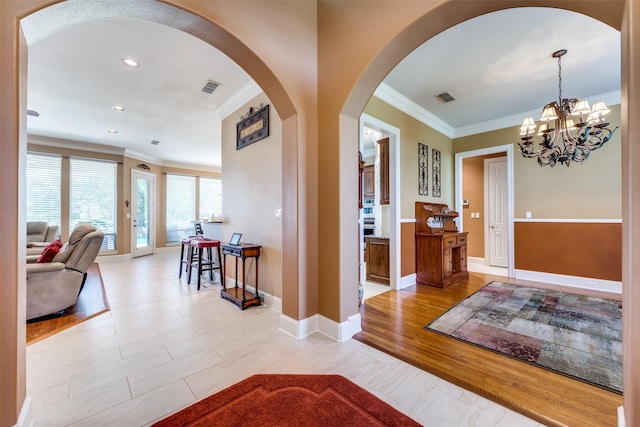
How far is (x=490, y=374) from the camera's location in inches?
71.2

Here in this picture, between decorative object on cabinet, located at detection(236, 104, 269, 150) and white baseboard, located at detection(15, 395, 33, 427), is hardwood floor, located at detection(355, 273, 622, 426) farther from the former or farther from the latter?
decorative object on cabinet, located at detection(236, 104, 269, 150)

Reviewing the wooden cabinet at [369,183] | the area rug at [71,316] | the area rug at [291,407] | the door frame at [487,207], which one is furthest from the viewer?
the door frame at [487,207]

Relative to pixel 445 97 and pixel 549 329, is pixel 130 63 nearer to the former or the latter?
pixel 445 97

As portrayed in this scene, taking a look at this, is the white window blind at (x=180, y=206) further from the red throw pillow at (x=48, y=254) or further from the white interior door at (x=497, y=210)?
the white interior door at (x=497, y=210)

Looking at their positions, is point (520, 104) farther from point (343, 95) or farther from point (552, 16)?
point (343, 95)

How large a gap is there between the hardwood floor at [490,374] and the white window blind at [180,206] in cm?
743

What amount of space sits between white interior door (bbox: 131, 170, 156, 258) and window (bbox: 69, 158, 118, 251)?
1.55ft

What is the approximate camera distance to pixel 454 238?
4.36m

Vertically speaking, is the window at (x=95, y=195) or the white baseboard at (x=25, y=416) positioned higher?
the window at (x=95, y=195)

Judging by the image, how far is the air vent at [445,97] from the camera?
379cm

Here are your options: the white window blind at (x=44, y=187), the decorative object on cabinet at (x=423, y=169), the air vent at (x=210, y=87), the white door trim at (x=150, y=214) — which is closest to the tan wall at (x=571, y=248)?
the decorative object on cabinet at (x=423, y=169)

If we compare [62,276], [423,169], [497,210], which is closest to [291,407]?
[62,276]

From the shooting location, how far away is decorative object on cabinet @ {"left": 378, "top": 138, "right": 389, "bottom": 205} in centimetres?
418

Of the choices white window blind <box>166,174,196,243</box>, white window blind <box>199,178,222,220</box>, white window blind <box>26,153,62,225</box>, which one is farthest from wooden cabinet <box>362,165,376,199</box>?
white window blind <box>26,153,62,225</box>
